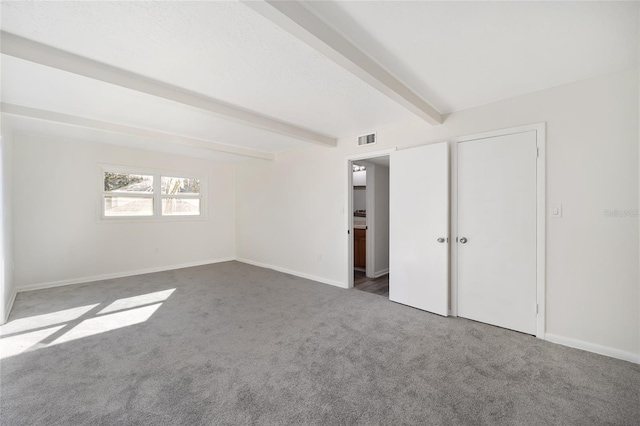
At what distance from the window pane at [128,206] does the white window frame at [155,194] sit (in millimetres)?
62

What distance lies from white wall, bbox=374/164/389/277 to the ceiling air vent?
3.77 feet

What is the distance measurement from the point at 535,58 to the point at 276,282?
430cm

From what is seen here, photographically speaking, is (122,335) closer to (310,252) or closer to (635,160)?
(310,252)

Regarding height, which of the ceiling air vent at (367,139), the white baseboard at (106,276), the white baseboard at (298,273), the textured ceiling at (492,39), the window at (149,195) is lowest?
the white baseboard at (298,273)

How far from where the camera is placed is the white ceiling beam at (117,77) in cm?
188

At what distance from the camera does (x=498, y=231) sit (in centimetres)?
289

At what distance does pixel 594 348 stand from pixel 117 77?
15.7 feet

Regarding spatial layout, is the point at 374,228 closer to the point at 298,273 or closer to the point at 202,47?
the point at 298,273

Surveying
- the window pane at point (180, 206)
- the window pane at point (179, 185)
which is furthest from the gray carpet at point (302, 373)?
the window pane at point (179, 185)

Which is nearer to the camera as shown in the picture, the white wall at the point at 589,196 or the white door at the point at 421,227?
the white wall at the point at 589,196

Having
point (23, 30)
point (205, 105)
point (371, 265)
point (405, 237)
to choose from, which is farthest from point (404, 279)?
point (23, 30)

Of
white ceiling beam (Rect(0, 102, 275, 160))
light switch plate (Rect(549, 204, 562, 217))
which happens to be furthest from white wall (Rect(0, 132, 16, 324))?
light switch plate (Rect(549, 204, 562, 217))

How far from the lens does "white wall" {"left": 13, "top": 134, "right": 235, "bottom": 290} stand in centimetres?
412

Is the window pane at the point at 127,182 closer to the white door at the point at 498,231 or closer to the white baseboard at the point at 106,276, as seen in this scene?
the white baseboard at the point at 106,276
